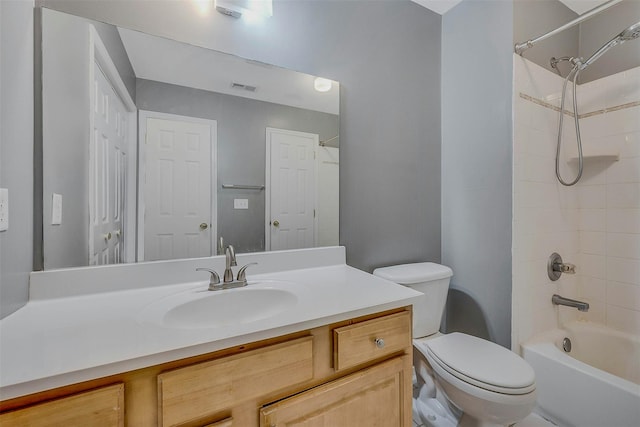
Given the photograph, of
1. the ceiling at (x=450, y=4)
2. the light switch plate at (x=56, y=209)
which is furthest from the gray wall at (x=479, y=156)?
the light switch plate at (x=56, y=209)

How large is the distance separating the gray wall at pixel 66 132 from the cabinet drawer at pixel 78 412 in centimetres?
58

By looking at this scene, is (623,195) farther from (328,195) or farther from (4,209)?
(4,209)

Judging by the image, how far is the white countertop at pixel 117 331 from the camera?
545 millimetres

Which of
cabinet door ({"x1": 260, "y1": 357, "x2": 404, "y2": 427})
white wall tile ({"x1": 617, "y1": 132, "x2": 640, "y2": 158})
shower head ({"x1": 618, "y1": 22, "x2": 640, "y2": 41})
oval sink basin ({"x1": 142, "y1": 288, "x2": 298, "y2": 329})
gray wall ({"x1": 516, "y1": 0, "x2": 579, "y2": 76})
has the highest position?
gray wall ({"x1": 516, "y1": 0, "x2": 579, "y2": 76})

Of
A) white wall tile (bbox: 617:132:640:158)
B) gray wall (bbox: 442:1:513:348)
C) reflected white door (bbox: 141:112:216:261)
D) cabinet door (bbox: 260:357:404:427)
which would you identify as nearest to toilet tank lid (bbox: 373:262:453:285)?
gray wall (bbox: 442:1:513:348)

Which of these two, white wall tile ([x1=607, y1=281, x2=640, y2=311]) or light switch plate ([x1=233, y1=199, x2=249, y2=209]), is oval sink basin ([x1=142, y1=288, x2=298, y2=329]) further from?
white wall tile ([x1=607, y1=281, x2=640, y2=311])

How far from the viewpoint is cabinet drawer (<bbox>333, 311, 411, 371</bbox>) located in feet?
2.73

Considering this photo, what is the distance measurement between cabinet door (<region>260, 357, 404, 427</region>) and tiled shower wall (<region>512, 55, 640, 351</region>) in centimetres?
95

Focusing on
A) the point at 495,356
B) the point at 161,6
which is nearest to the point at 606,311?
the point at 495,356

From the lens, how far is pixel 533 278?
5.21 ft

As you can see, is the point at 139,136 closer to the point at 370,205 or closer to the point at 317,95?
the point at 317,95

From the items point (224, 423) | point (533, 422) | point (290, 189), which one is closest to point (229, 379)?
point (224, 423)

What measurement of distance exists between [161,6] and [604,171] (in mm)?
2569

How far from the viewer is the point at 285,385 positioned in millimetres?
749
